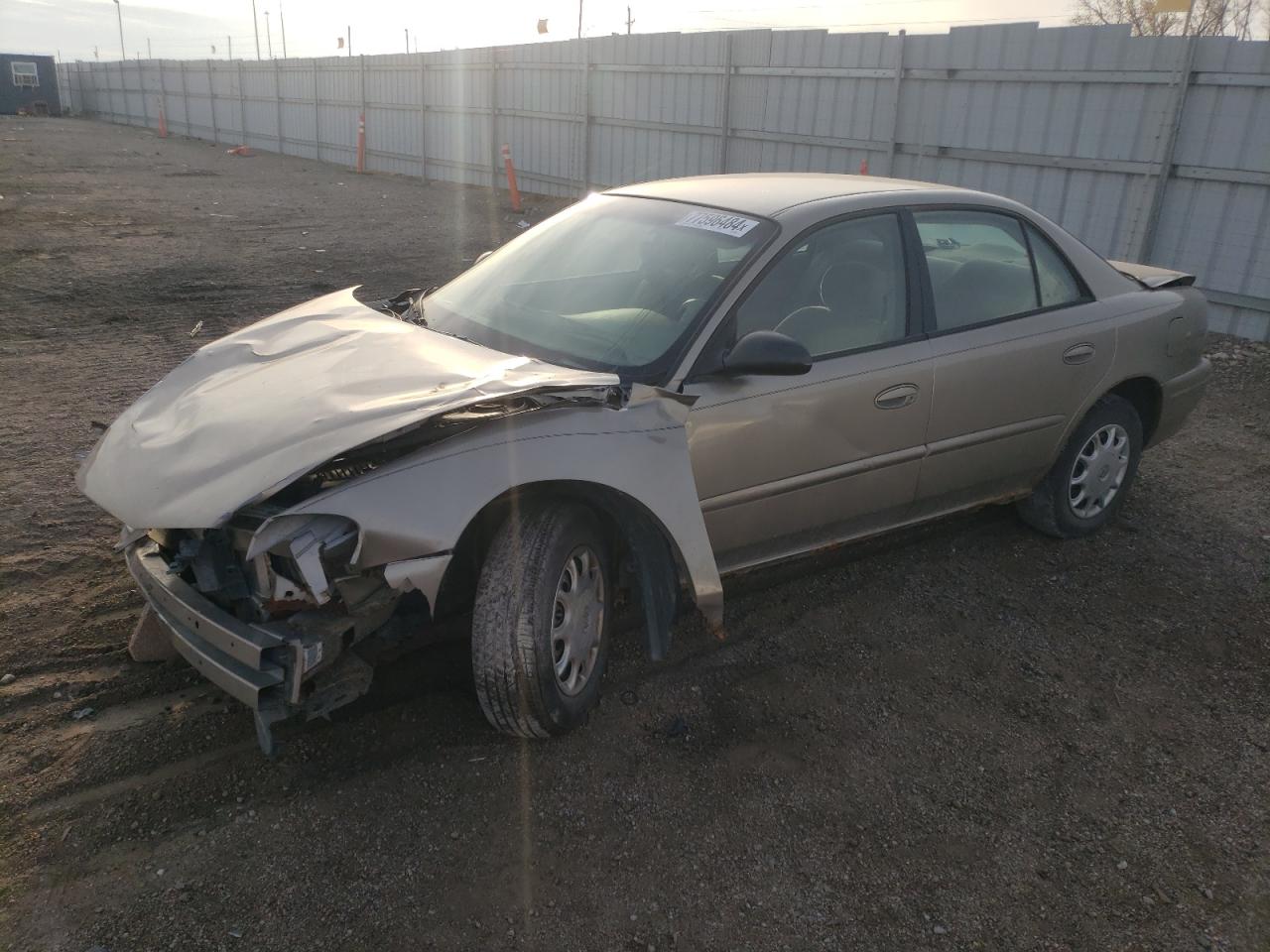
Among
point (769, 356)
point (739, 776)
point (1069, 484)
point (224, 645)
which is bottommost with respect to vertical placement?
point (739, 776)

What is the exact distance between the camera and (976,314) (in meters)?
4.08

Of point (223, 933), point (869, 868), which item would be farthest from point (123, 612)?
point (869, 868)

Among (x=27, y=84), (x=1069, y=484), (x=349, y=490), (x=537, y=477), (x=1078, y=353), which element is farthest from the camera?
(x=27, y=84)

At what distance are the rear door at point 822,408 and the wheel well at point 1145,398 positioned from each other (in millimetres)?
1528

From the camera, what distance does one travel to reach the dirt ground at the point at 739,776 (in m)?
2.49

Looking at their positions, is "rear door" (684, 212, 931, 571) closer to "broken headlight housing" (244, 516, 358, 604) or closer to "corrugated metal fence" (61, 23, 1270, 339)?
"broken headlight housing" (244, 516, 358, 604)

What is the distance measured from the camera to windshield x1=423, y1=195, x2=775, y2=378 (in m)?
3.38

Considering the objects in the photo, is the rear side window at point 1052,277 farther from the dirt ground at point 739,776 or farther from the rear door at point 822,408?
the dirt ground at point 739,776

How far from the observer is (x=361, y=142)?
83.6 ft

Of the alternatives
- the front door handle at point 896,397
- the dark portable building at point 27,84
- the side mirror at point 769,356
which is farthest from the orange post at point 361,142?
the dark portable building at point 27,84

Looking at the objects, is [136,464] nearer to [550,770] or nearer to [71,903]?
[71,903]

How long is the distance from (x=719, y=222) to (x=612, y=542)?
1.35 meters

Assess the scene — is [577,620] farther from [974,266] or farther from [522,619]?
[974,266]

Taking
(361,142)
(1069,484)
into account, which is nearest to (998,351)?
(1069,484)
